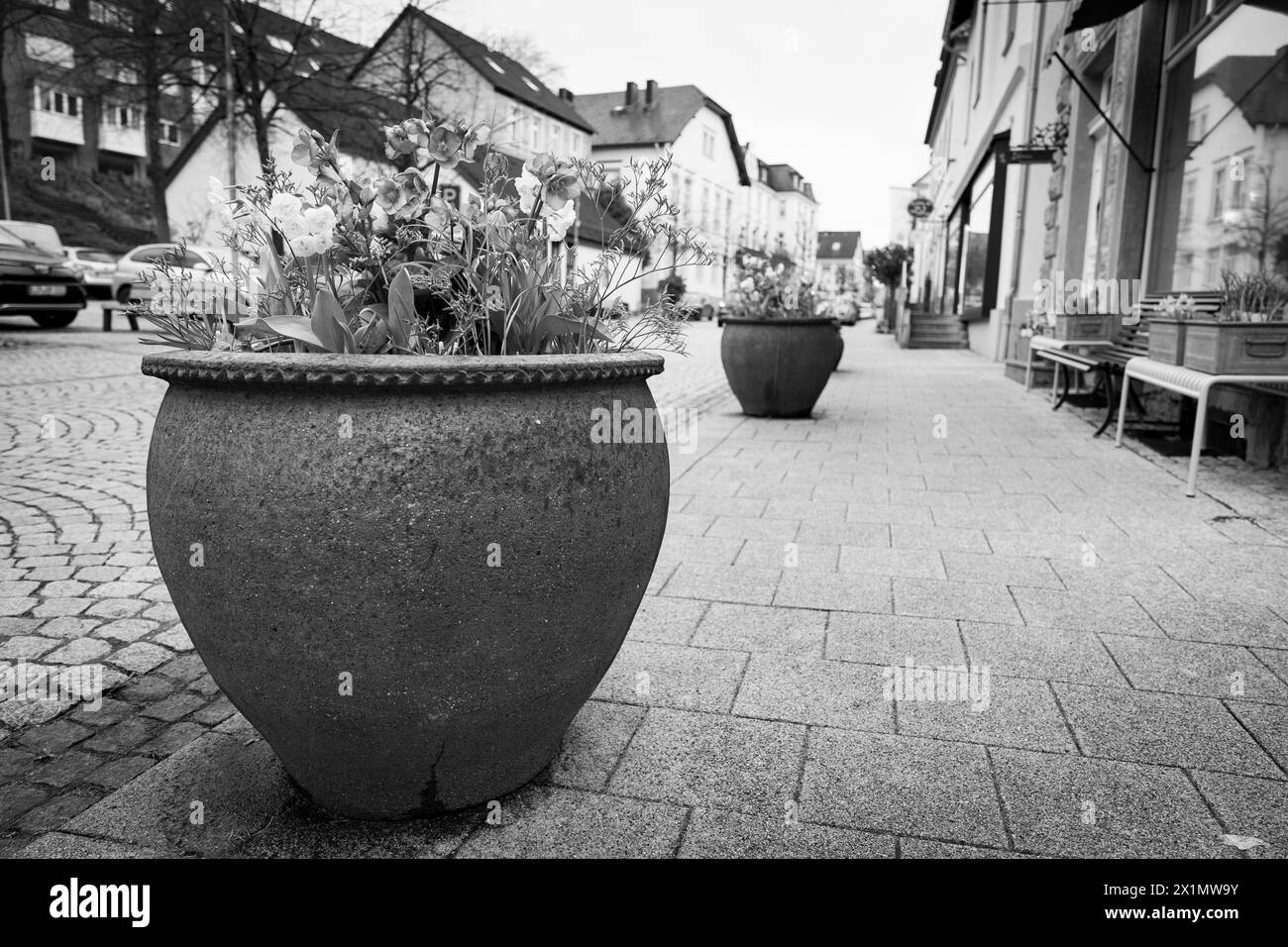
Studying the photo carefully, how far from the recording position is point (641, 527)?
2295 millimetres

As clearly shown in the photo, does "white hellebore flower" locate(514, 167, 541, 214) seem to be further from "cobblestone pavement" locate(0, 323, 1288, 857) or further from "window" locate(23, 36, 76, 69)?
"window" locate(23, 36, 76, 69)

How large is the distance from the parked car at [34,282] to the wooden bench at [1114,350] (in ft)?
47.3

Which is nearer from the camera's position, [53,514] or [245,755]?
[245,755]

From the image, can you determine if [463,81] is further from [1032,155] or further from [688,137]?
[688,137]

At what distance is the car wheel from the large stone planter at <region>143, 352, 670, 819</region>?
54.2 feet

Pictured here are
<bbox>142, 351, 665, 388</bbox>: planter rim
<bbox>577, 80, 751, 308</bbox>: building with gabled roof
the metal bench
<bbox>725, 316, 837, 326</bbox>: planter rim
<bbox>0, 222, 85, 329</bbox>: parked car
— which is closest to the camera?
<bbox>142, 351, 665, 388</bbox>: planter rim

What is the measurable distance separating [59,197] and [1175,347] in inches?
1785

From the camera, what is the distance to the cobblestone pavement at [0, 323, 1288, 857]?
2281mm

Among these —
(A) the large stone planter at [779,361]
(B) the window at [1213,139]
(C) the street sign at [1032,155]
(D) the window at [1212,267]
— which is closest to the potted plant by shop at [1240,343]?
(B) the window at [1213,139]

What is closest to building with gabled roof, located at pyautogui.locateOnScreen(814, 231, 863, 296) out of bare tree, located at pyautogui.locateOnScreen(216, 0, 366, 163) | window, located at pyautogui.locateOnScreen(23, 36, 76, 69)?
window, located at pyautogui.locateOnScreen(23, 36, 76, 69)

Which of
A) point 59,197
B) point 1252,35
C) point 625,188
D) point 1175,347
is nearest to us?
point 625,188

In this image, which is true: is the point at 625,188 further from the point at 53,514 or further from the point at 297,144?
the point at 53,514
